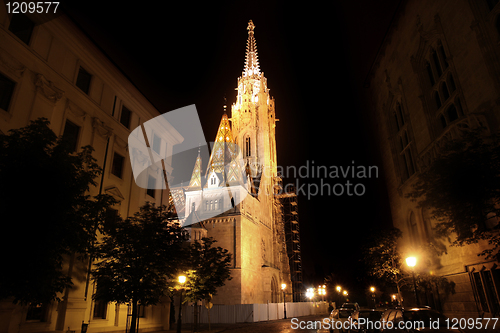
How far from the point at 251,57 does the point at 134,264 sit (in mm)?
70694

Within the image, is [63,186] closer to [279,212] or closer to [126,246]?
[126,246]

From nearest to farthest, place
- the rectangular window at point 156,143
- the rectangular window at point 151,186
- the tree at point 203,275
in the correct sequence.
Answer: the tree at point 203,275
the rectangular window at point 151,186
the rectangular window at point 156,143

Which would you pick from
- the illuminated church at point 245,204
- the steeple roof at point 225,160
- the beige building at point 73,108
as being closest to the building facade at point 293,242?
the illuminated church at point 245,204

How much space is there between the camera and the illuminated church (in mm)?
39844

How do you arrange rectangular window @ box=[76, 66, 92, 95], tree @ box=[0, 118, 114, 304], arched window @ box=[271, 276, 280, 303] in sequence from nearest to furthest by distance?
tree @ box=[0, 118, 114, 304] < rectangular window @ box=[76, 66, 92, 95] < arched window @ box=[271, 276, 280, 303]

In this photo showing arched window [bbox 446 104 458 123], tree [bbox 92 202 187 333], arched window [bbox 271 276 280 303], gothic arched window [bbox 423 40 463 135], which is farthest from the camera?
arched window [bbox 271 276 280 303]

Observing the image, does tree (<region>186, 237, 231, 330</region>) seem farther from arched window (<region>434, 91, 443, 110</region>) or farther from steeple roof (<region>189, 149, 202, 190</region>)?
steeple roof (<region>189, 149, 202, 190</region>)

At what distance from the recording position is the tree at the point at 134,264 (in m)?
14.2

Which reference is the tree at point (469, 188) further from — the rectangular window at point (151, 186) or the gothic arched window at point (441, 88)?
the rectangular window at point (151, 186)

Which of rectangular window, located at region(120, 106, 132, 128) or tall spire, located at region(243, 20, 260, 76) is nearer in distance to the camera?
rectangular window, located at region(120, 106, 132, 128)

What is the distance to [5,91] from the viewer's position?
1351 cm

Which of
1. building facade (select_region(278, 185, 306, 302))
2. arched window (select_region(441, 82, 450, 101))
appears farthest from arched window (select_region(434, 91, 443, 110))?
building facade (select_region(278, 185, 306, 302))

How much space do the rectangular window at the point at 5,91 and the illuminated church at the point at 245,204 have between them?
27.4 metres

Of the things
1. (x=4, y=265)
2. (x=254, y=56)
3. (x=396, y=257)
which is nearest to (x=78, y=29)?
(x=4, y=265)
